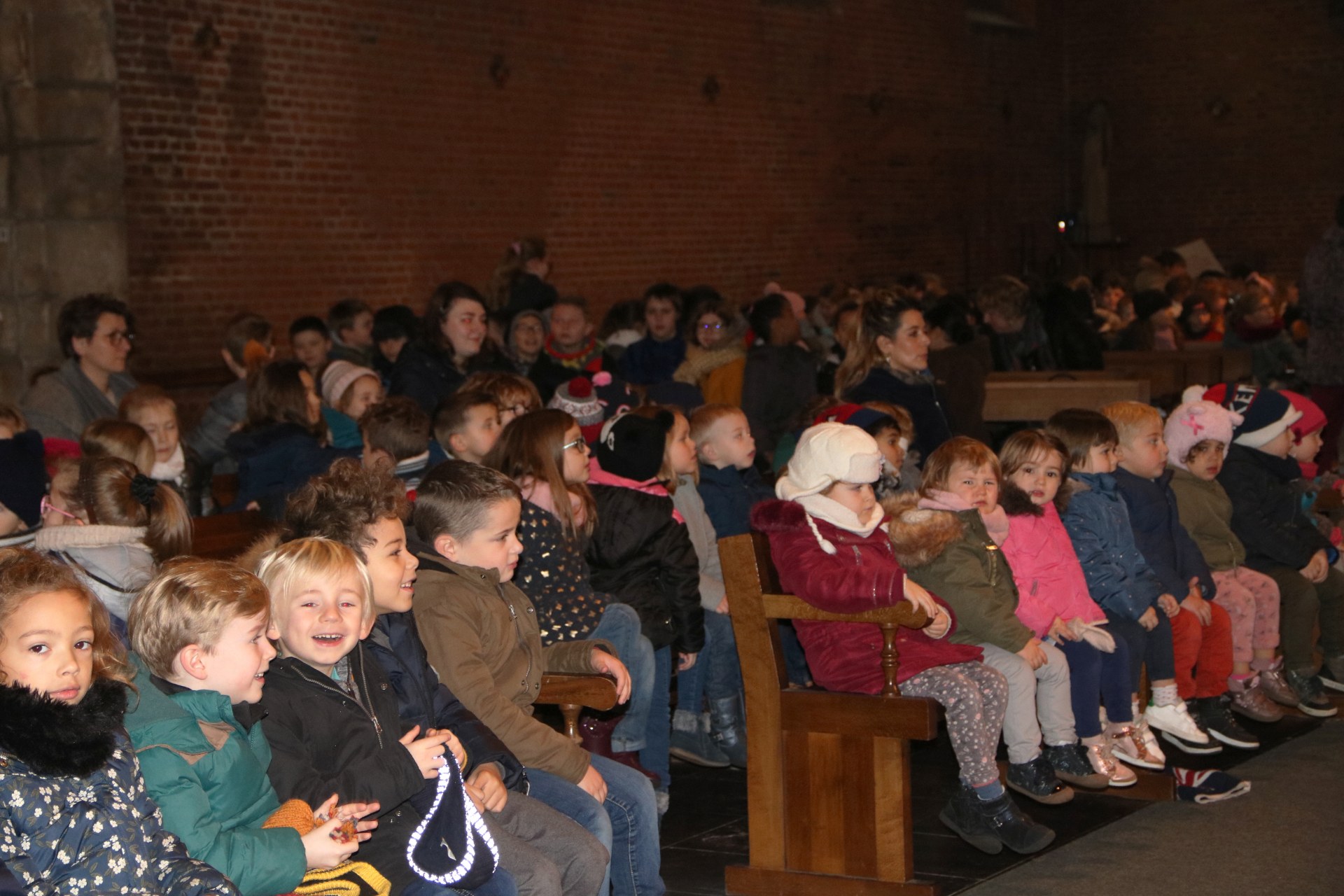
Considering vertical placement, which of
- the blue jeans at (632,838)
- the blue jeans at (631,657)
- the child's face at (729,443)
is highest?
the child's face at (729,443)

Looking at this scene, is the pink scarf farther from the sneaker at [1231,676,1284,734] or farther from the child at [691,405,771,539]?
the sneaker at [1231,676,1284,734]

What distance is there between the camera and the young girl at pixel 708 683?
17.2 feet

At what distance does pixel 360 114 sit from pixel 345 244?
0.90m

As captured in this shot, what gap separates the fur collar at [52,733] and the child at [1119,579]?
340 cm

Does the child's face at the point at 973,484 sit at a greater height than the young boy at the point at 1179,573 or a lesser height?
greater

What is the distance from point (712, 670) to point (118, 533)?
2.23 metres

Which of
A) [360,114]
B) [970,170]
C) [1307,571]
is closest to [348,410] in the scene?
[1307,571]

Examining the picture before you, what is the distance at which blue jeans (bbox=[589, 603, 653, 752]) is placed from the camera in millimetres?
4457

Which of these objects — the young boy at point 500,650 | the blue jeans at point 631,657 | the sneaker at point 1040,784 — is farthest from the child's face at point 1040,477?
the young boy at point 500,650

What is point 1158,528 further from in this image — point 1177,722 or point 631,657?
point 631,657

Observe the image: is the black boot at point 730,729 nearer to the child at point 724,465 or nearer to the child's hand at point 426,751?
the child at point 724,465

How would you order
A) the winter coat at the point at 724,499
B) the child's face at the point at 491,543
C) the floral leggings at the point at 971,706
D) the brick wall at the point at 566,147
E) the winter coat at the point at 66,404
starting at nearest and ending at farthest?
1. the child's face at the point at 491,543
2. the floral leggings at the point at 971,706
3. the winter coat at the point at 724,499
4. the winter coat at the point at 66,404
5. the brick wall at the point at 566,147

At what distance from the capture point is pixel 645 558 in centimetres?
472

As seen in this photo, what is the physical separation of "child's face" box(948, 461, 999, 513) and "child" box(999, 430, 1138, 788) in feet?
0.66
